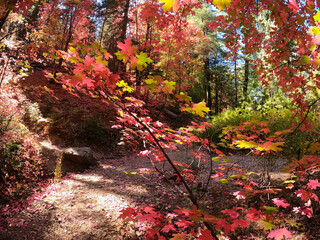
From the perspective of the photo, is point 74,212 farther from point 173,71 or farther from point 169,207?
point 173,71

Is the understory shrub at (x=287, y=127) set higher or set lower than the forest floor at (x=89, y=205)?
higher

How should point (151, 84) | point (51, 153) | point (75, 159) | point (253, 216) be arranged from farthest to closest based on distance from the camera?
point (51, 153) < point (75, 159) < point (253, 216) < point (151, 84)

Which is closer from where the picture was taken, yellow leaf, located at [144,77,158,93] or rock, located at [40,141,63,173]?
yellow leaf, located at [144,77,158,93]

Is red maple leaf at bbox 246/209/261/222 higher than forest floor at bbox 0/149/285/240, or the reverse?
red maple leaf at bbox 246/209/261/222

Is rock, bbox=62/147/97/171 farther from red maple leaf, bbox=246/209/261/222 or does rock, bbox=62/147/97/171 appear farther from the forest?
red maple leaf, bbox=246/209/261/222

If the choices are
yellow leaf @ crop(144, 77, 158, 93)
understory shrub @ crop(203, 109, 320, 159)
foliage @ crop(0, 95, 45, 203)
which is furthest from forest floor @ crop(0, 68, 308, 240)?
yellow leaf @ crop(144, 77, 158, 93)

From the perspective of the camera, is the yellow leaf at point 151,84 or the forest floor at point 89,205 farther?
the forest floor at point 89,205

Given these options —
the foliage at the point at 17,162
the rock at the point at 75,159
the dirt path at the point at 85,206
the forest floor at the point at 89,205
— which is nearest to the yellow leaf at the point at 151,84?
the forest floor at the point at 89,205

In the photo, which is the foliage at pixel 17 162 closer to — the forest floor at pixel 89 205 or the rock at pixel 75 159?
the forest floor at pixel 89 205

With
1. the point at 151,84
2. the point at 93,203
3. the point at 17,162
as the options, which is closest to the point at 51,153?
the point at 17,162

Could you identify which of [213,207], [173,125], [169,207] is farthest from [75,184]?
[173,125]

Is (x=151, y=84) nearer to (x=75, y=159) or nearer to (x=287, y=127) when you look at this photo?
(x=75, y=159)

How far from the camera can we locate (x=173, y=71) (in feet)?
37.6

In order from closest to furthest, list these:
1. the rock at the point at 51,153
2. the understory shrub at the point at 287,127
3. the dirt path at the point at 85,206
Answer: the dirt path at the point at 85,206 → the rock at the point at 51,153 → the understory shrub at the point at 287,127
